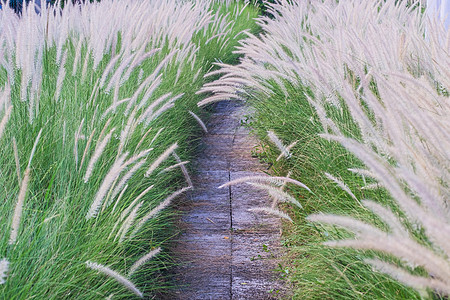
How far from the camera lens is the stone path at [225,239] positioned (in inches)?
79.5

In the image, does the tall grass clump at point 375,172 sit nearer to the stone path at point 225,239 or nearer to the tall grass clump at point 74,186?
the stone path at point 225,239

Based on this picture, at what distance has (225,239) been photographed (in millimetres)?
2412

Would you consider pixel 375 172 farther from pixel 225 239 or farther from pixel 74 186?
pixel 225 239

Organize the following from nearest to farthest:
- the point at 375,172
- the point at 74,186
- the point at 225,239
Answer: the point at 375,172 → the point at 74,186 → the point at 225,239

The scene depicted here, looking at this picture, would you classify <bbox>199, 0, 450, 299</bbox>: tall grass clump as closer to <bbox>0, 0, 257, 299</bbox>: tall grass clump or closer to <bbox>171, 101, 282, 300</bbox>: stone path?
<bbox>171, 101, 282, 300</bbox>: stone path

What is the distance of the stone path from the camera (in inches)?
79.5

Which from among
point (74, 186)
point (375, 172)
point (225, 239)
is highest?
point (375, 172)

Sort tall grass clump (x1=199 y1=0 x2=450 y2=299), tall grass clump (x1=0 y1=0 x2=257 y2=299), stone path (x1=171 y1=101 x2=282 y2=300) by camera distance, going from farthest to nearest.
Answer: stone path (x1=171 y1=101 x2=282 y2=300) → tall grass clump (x1=0 y1=0 x2=257 y2=299) → tall grass clump (x1=199 y1=0 x2=450 y2=299)

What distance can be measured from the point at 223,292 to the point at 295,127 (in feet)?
4.10

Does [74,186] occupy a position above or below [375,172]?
below

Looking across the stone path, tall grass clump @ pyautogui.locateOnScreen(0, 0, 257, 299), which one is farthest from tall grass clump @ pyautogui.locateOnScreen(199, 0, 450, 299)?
tall grass clump @ pyautogui.locateOnScreen(0, 0, 257, 299)

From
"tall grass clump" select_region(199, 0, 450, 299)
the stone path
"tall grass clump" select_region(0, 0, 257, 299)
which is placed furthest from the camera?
the stone path

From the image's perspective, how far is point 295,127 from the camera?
9.49 ft

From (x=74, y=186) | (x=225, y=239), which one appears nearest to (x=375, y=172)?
(x=74, y=186)
